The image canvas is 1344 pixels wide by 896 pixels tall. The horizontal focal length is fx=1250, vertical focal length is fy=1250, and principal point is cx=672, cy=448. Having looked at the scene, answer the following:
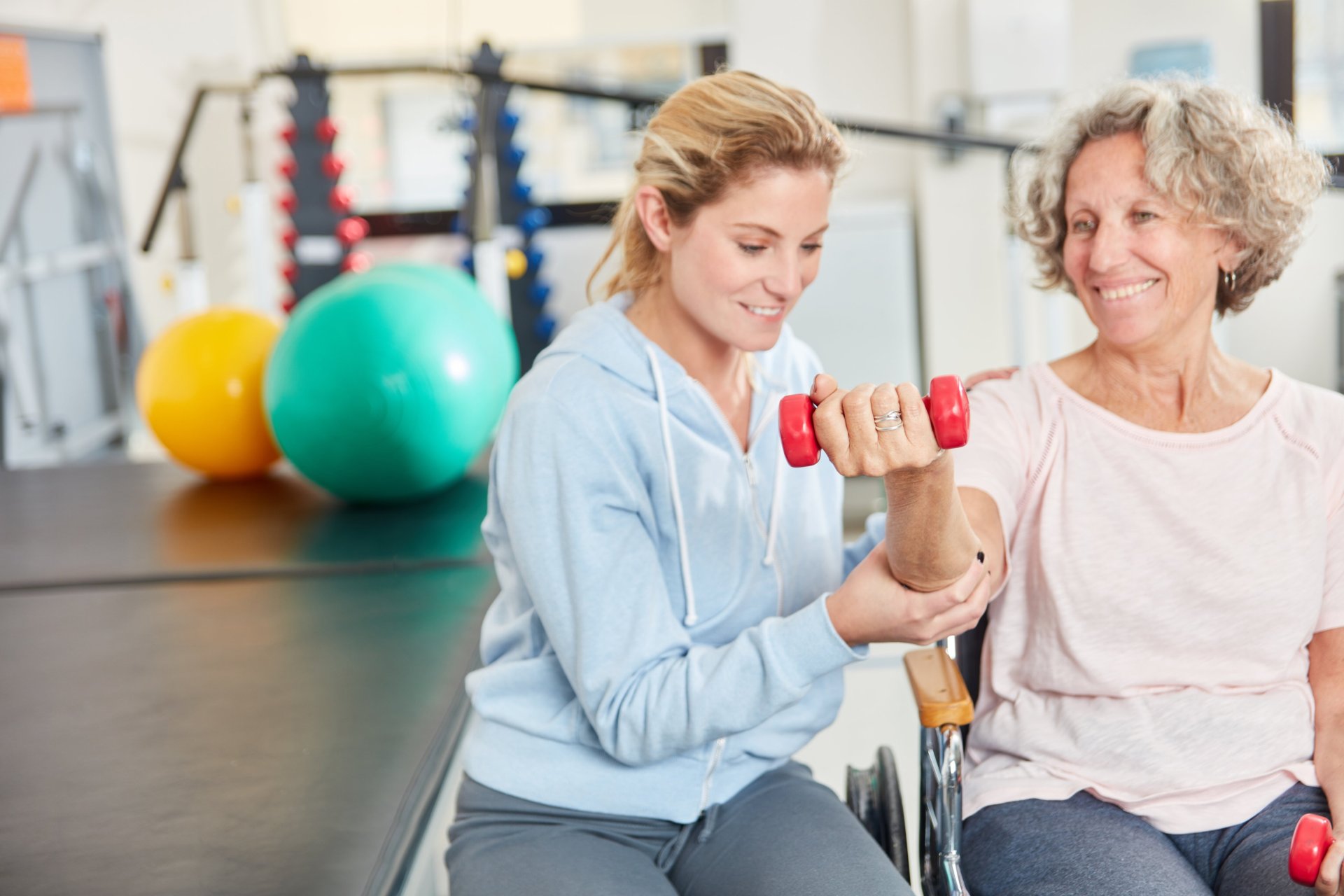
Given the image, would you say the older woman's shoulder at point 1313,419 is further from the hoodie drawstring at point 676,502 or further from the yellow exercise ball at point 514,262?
the yellow exercise ball at point 514,262

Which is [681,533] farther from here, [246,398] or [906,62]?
[906,62]

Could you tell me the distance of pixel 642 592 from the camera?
134cm

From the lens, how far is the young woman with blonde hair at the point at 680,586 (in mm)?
1291

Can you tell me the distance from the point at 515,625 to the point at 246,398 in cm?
202

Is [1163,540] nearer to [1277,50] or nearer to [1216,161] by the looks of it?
[1216,161]

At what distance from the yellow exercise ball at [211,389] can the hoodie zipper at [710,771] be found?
2.19 m

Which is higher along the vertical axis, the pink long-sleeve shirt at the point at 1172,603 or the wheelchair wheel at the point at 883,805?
the pink long-sleeve shirt at the point at 1172,603

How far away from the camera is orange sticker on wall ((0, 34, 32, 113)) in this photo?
203 inches

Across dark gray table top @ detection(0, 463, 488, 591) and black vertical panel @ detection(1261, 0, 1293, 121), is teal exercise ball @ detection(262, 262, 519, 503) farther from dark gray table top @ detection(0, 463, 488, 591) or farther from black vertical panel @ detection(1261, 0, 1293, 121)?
black vertical panel @ detection(1261, 0, 1293, 121)

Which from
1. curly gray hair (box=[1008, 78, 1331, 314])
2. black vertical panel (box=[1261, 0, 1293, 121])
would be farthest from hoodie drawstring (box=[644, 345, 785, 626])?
black vertical panel (box=[1261, 0, 1293, 121])

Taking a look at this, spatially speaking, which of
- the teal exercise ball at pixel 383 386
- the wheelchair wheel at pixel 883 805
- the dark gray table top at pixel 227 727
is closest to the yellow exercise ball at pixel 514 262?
the teal exercise ball at pixel 383 386

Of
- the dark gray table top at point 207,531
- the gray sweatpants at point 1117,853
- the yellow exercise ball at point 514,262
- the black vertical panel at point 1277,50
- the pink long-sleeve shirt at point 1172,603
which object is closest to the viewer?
the gray sweatpants at point 1117,853

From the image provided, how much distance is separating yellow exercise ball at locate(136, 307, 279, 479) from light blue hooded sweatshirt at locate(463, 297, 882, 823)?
1.96 meters

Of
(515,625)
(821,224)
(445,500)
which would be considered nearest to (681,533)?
(515,625)
